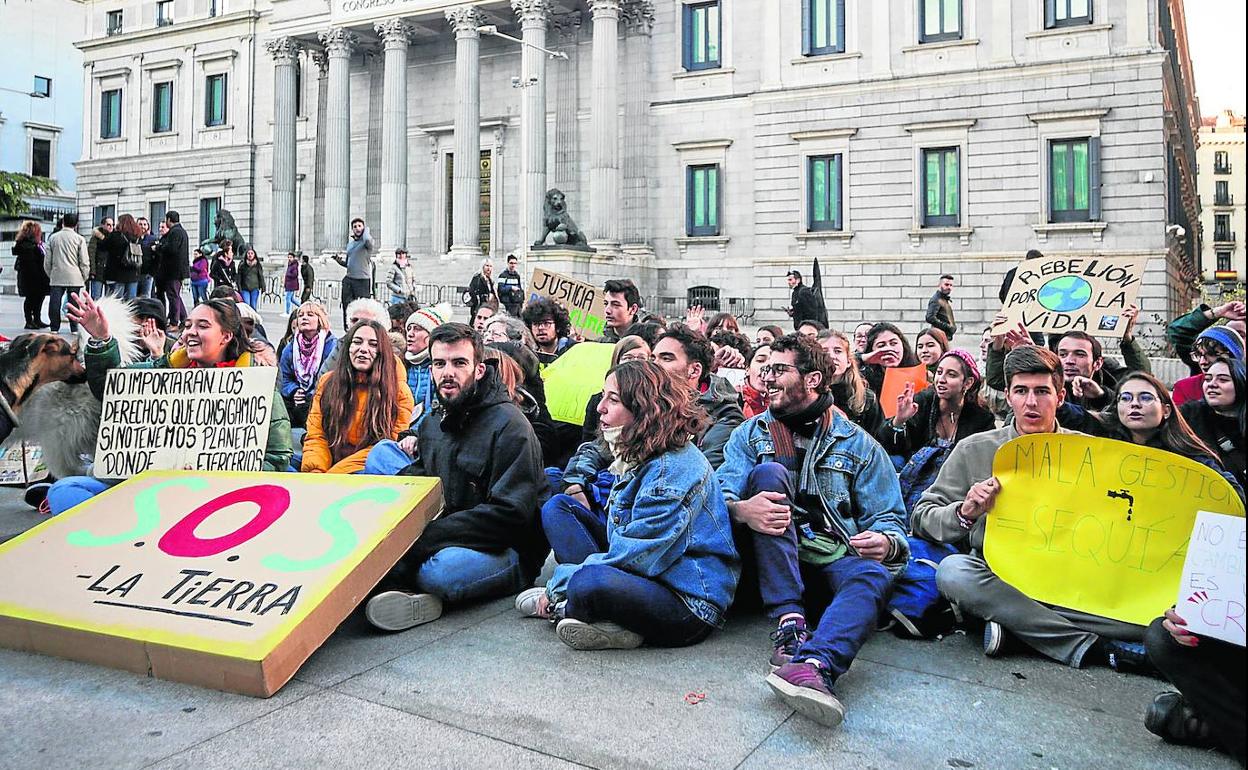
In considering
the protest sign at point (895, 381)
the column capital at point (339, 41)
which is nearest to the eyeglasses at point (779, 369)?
the protest sign at point (895, 381)

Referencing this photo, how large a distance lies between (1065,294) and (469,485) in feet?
18.3

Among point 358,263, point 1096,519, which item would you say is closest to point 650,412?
point 1096,519

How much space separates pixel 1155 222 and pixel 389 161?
2322 centimetres

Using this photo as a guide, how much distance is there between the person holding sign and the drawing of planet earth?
5975 mm

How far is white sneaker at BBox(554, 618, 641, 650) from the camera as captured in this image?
4438 millimetres

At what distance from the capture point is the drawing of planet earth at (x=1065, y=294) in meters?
8.45

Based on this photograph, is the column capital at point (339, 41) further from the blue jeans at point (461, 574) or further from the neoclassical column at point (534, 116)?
the blue jeans at point (461, 574)

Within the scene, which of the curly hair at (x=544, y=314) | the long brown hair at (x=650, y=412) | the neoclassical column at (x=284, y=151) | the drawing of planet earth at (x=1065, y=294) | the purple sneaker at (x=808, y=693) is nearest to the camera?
the purple sneaker at (x=808, y=693)

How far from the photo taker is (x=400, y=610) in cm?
482

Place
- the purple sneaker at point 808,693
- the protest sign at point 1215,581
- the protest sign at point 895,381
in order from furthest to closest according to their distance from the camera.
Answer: the protest sign at point 895,381 → the purple sneaker at point 808,693 → the protest sign at point 1215,581

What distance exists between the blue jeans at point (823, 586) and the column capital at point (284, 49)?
38144 millimetres

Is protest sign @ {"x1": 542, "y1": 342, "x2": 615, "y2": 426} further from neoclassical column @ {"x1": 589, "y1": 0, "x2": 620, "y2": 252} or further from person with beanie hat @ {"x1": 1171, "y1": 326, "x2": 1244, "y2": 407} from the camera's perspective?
neoclassical column @ {"x1": 589, "y1": 0, "x2": 620, "y2": 252}

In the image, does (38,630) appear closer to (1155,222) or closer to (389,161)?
(1155,222)

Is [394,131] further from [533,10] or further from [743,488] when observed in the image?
[743,488]
